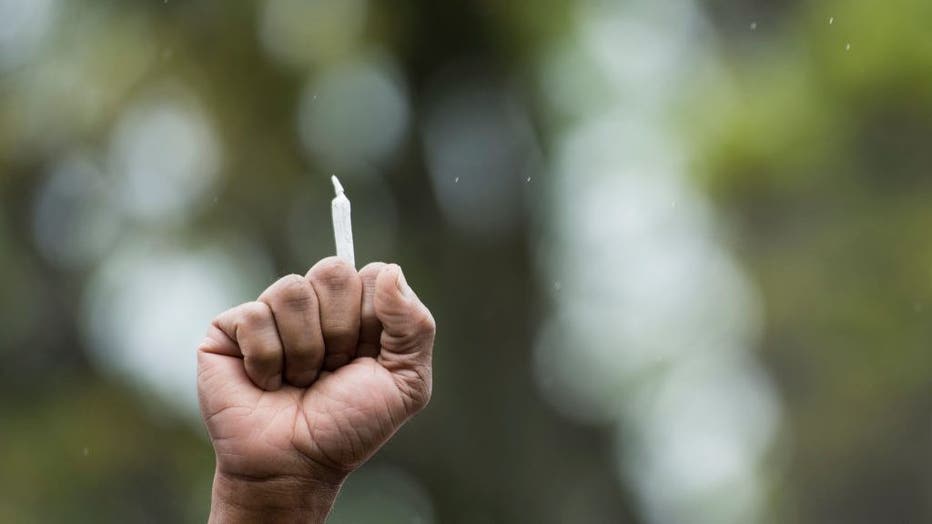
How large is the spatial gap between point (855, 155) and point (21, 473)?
7.50 meters

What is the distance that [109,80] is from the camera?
17547mm

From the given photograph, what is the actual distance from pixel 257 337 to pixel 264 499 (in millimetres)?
342

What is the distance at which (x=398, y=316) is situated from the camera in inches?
162

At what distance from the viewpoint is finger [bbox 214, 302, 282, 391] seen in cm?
404

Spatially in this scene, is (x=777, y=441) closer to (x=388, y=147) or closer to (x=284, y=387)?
(x=388, y=147)

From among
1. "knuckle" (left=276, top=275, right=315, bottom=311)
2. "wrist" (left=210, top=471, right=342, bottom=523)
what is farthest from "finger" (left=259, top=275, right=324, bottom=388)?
"wrist" (left=210, top=471, right=342, bottom=523)

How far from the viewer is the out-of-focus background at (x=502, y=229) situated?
1545cm

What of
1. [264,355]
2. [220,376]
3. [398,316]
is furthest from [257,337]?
[398,316]

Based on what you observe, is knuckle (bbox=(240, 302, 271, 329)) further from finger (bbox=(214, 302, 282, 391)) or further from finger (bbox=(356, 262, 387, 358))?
finger (bbox=(356, 262, 387, 358))

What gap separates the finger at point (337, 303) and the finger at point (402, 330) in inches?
2.1

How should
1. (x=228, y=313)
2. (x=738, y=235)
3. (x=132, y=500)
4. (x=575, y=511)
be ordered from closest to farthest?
(x=228, y=313), (x=575, y=511), (x=132, y=500), (x=738, y=235)

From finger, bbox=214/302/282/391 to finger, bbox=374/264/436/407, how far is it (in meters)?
0.22

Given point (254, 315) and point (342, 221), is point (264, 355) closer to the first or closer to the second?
point (254, 315)

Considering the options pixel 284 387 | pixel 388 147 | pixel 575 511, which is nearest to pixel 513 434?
pixel 575 511
